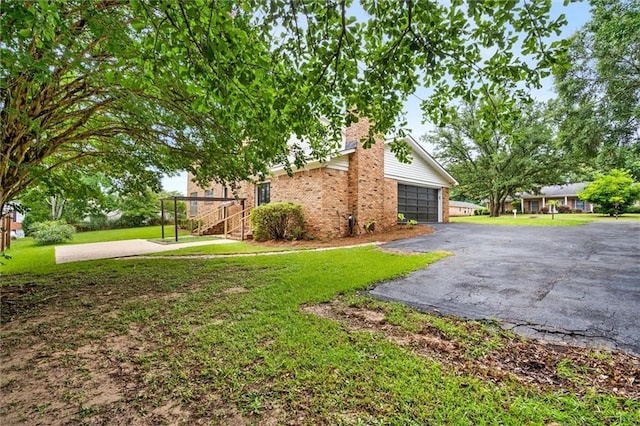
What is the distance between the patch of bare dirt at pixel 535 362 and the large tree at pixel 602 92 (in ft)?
44.8

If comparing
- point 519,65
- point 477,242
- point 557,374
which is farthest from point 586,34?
point 557,374

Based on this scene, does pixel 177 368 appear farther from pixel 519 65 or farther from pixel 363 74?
pixel 519 65

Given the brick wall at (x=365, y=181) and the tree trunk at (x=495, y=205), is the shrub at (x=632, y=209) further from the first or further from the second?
the brick wall at (x=365, y=181)

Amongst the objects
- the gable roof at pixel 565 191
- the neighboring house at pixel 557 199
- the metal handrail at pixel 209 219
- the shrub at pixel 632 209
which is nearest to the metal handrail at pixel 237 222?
the metal handrail at pixel 209 219

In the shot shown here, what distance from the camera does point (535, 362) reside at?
2611 mm

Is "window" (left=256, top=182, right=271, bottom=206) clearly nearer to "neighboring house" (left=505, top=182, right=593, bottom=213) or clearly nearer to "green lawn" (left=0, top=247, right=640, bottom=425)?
"green lawn" (left=0, top=247, right=640, bottom=425)

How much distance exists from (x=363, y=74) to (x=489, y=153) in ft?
92.9

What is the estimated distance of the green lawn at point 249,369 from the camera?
197 centimetres

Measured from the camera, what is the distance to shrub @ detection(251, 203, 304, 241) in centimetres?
1170

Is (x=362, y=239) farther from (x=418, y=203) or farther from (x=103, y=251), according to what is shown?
(x=103, y=251)

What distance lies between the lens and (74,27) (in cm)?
362

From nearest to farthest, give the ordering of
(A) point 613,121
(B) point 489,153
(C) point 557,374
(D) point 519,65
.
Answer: (C) point 557,374 < (D) point 519,65 < (A) point 613,121 < (B) point 489,153

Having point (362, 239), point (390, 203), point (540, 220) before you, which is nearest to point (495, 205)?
point (540, 220)

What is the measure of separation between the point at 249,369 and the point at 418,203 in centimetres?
1558
